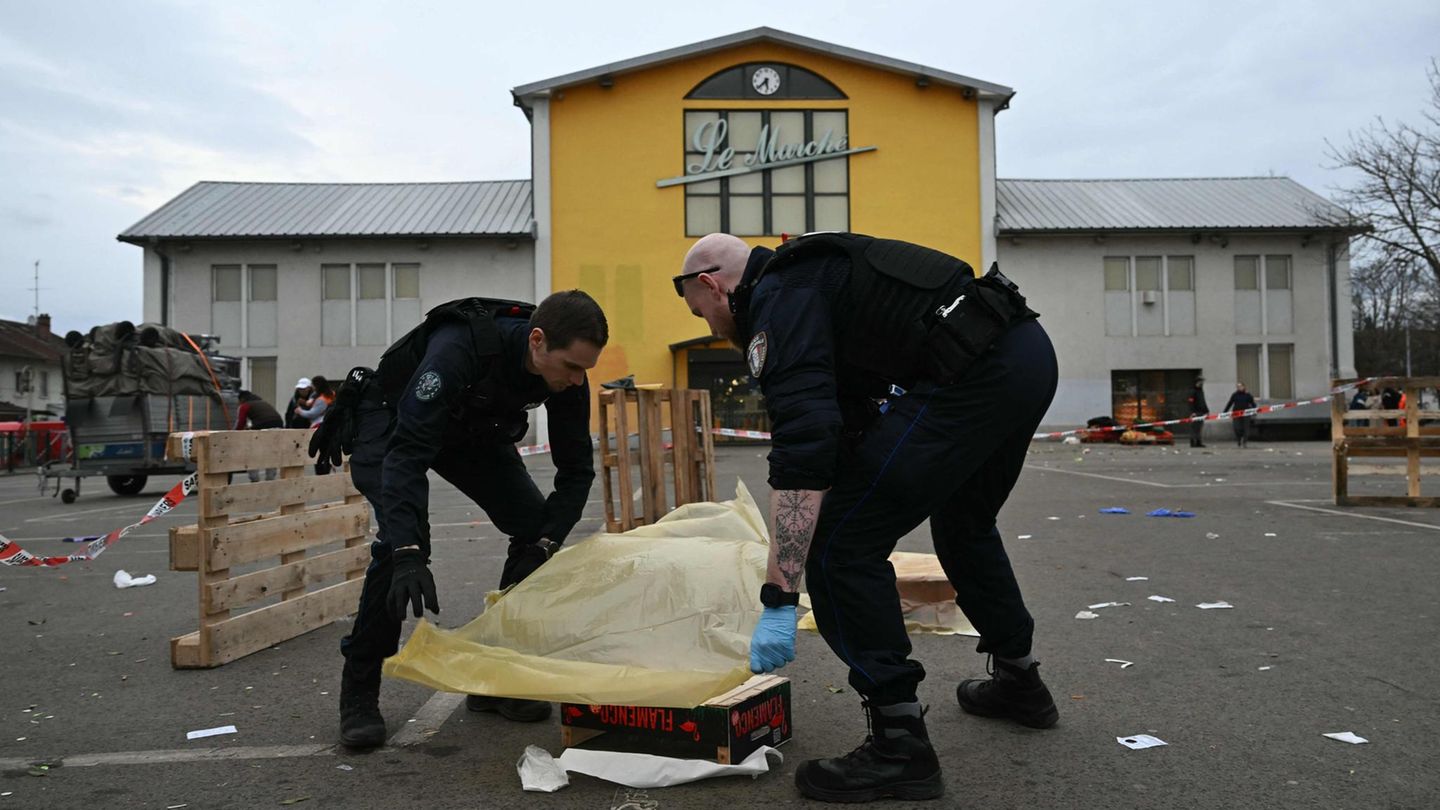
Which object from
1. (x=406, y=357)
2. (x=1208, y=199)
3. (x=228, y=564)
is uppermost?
(x=1208, y=199)

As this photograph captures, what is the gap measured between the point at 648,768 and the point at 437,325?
1.70 metres

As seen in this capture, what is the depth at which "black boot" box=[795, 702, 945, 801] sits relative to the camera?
2754 mm

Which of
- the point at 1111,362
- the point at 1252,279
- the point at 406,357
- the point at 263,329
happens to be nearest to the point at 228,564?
the point at 406,357

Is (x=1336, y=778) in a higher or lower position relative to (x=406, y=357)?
lower

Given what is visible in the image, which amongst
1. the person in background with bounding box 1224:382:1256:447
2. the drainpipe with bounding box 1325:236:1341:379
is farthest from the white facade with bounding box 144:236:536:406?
the drainpipe with bounding box 1325:236:1341:379

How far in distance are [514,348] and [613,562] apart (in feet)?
2.74

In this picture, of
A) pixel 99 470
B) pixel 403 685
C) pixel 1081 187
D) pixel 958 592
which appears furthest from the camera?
pixel 1081 187

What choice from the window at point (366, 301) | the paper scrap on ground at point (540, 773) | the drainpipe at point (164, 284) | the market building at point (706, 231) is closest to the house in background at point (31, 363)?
the drainpipe at point (164, 284)

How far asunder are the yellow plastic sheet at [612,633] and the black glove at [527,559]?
0.84 ft

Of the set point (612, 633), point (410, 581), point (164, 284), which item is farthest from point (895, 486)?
point (164, 284)

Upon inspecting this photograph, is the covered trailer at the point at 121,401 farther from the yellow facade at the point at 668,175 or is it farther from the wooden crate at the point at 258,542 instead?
the yellow facade at the point at 668,175

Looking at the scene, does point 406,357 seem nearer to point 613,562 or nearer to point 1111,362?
point 613,562

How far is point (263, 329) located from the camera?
29.9 m

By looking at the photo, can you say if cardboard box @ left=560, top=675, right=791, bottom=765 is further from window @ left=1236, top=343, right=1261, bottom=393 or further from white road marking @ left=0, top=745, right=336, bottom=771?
window @ left=1236, top=343, right=1261, bottom=393
